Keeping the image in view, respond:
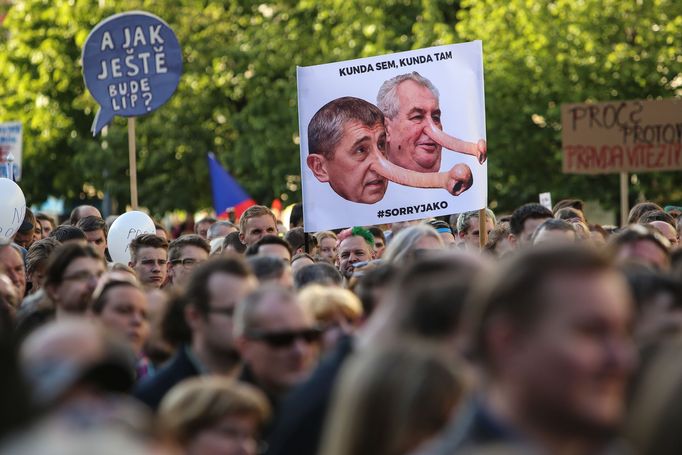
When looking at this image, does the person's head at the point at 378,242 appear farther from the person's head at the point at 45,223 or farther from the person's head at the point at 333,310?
the person's head at the point at 333,310

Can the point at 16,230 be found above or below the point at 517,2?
below

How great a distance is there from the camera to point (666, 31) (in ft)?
86.1

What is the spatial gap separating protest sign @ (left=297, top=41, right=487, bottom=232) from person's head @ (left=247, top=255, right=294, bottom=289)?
14.2 feet

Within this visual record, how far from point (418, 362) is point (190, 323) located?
2.51 m

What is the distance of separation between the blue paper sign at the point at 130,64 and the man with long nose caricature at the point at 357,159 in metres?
3.56

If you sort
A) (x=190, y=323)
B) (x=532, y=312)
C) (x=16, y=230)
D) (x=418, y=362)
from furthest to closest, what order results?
(x=16, y=230)
(x=190, y=323)
(x=418, y=362)
(x=532, y=312)

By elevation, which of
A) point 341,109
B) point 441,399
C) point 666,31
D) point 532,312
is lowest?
point 441,399

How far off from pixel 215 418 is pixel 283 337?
73 cm

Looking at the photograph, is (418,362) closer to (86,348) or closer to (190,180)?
(86,348)

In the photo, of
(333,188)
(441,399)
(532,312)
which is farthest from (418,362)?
(333,188)

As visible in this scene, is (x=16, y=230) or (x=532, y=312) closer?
(x=532, y=312)

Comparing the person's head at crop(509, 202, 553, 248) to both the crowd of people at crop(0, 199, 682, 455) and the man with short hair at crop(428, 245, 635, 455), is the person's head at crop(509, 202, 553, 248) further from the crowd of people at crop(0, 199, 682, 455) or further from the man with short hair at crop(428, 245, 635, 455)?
the man with short hair at crop(428, 245, 635, 455)

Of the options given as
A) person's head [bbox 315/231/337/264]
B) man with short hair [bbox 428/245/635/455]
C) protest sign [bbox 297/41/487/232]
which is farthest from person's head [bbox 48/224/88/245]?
man with short hair [bbox 428/245/635/455]

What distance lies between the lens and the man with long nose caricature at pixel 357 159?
1160 centimetres
